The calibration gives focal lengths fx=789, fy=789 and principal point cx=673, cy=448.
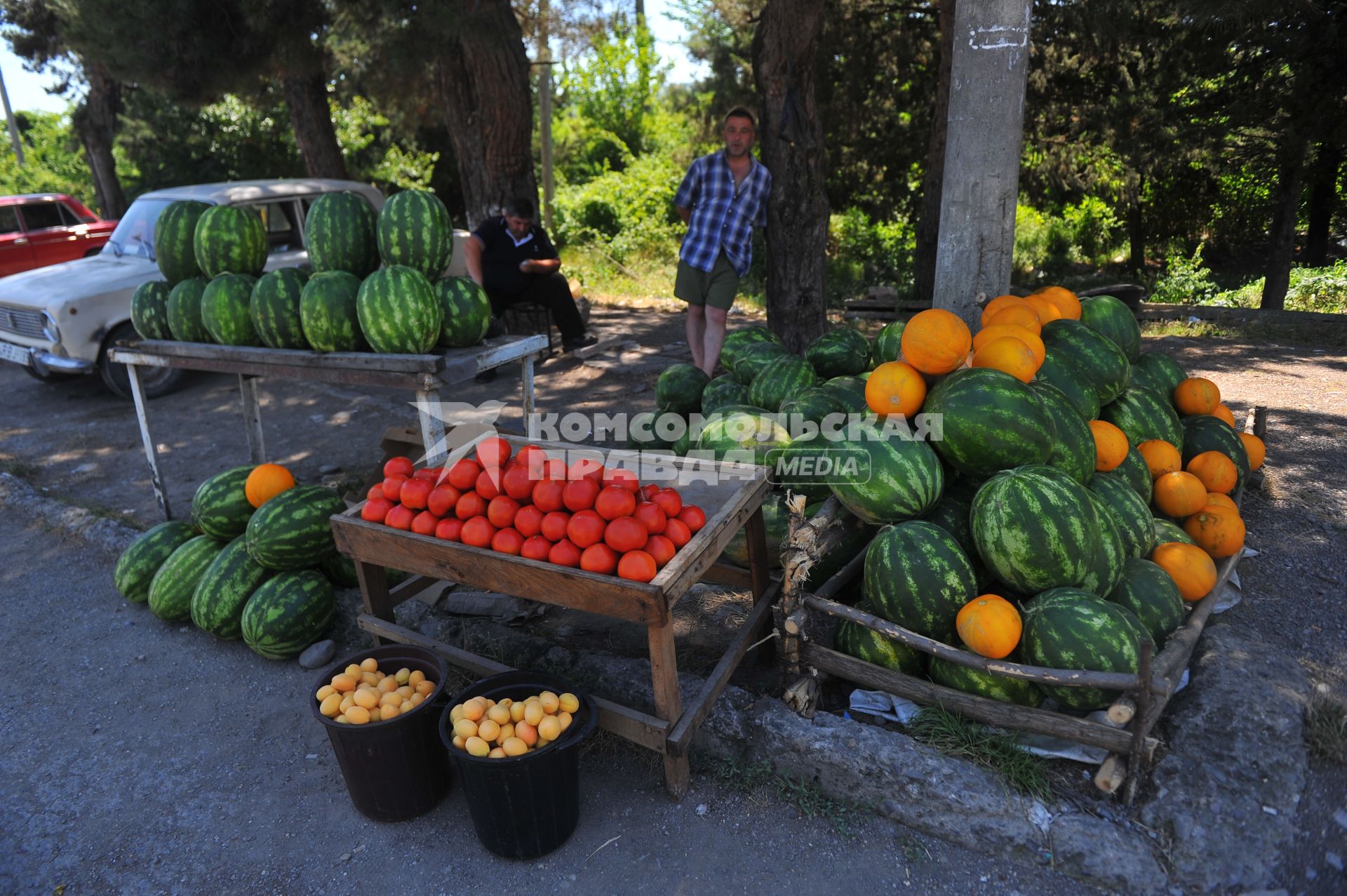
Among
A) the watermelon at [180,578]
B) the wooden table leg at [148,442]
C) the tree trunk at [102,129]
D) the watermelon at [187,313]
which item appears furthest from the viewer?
the tree trunk at [102,129]

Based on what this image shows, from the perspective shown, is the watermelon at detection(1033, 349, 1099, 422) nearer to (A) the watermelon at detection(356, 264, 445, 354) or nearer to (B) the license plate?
(A) the watermelon at detection(356, 264, 445, 354)

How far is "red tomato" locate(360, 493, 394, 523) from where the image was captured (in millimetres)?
3367

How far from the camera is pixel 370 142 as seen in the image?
2317 centimetres

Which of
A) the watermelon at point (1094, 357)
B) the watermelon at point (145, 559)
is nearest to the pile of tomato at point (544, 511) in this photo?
the watermelon at point (145, 559)

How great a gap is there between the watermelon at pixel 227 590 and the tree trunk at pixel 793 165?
192 inches

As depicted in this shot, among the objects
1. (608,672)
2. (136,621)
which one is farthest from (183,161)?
(608,672)

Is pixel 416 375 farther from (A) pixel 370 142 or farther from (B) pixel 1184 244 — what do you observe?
(A) pixel 370 142

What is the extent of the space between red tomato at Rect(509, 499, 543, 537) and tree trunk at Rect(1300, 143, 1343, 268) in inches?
510

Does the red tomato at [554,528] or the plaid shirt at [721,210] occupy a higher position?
the plaid shirt at [721,210]

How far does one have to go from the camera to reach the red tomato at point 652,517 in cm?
290

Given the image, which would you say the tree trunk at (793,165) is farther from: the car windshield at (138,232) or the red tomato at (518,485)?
the car windshield at (138,232)

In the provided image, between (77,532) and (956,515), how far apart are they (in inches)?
226

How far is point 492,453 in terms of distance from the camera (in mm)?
3389

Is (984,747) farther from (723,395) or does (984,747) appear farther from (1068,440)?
(723,395)
